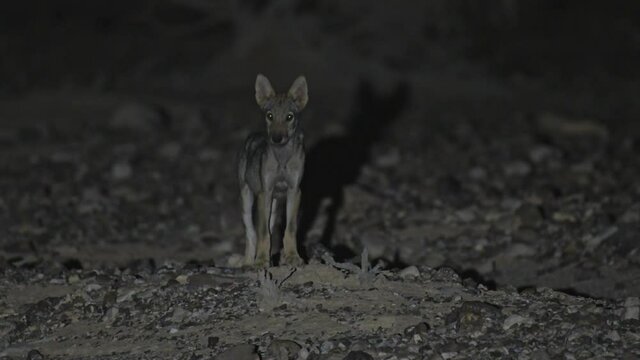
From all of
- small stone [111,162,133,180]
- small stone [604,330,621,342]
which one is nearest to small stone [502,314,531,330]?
small stone [604,330,621,342]

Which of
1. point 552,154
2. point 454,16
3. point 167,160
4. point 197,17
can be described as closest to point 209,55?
point 197,17

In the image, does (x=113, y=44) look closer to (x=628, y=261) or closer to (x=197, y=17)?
(x=197, y=17)

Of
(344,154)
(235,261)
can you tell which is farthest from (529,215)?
(344,154)

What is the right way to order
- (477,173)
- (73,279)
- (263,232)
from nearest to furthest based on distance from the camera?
(263,232) → (73,279) → (477,173)

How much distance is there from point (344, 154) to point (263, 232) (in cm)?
734

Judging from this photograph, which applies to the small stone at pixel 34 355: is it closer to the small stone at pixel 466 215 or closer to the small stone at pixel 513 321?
the small stone at pixel 513 321

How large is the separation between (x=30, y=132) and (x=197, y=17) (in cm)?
765

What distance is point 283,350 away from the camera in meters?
7.14

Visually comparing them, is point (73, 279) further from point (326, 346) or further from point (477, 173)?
point (477, 173)

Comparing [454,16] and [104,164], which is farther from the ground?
[454,16]

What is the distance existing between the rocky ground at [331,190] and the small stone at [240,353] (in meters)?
0.01

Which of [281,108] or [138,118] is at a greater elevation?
[138,118]

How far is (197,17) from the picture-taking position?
81.3ft

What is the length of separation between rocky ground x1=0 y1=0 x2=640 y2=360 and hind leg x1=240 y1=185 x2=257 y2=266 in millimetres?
582
